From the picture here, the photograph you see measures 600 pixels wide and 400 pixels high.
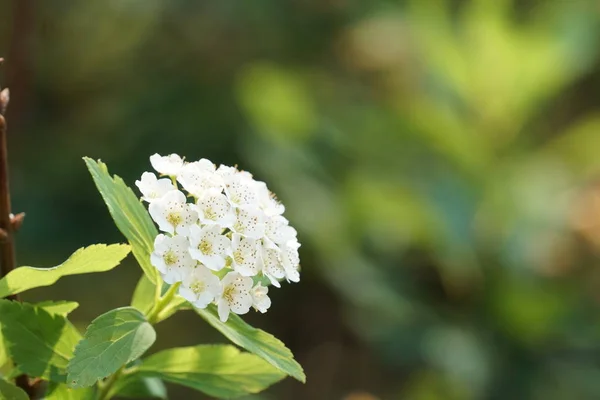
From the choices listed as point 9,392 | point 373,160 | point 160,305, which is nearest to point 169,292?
point 160,305

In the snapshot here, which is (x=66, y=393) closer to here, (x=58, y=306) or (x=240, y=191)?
(x=58, y=306)

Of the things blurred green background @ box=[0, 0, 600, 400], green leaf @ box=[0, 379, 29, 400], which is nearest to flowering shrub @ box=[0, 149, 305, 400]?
green leaf @ box=[0, 379, 29, 400]

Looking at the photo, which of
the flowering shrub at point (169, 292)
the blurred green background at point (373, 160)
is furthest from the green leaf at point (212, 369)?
the blurred green background at point (373, 160)

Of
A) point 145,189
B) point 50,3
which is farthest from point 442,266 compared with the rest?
point 145,189

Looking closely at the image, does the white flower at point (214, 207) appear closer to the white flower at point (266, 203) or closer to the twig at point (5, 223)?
the white flower at point (266, 203)

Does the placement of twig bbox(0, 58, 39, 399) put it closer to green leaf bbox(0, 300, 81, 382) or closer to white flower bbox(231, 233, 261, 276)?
green leaf bbox(0, 300, 81, 382)
